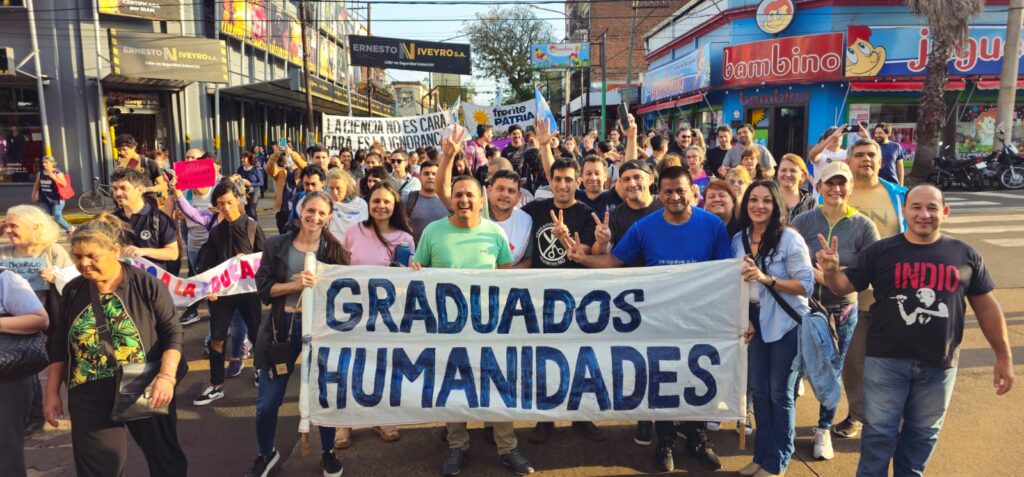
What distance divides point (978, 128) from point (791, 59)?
6.73m

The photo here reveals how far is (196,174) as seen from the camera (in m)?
6.58

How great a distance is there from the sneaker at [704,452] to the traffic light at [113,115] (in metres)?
20.2

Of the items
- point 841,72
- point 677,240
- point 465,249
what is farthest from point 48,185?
point 841,72

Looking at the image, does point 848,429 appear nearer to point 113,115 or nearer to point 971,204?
point 971,204

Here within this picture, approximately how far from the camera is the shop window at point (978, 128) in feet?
72.2

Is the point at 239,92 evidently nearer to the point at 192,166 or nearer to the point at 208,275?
the point at 192,166

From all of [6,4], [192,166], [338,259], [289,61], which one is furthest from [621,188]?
[289,61]

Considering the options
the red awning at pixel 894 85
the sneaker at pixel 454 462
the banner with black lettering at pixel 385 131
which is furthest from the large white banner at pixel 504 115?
the red awning at pixel 894 85

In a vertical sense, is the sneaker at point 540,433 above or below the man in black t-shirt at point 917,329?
below

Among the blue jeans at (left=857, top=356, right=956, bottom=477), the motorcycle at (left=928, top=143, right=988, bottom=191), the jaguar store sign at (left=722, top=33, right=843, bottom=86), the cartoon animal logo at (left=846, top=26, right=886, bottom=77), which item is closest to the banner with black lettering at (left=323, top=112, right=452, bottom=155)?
the blue jeans at (left=857, top=356, right=956, bottom=477)

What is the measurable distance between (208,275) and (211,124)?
19937 millimetres

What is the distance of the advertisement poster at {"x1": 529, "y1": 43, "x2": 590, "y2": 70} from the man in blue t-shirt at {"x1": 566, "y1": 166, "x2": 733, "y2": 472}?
42682 mm

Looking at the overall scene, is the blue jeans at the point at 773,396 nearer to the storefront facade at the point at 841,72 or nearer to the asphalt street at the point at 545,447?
the asphalt street at the point at 545,447

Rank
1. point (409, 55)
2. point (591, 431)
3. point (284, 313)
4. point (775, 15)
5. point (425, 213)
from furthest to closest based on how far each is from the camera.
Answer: point (409, 55)
point (775, 15)
point (425, 213)
point (591, 431)
point (284, 313)
